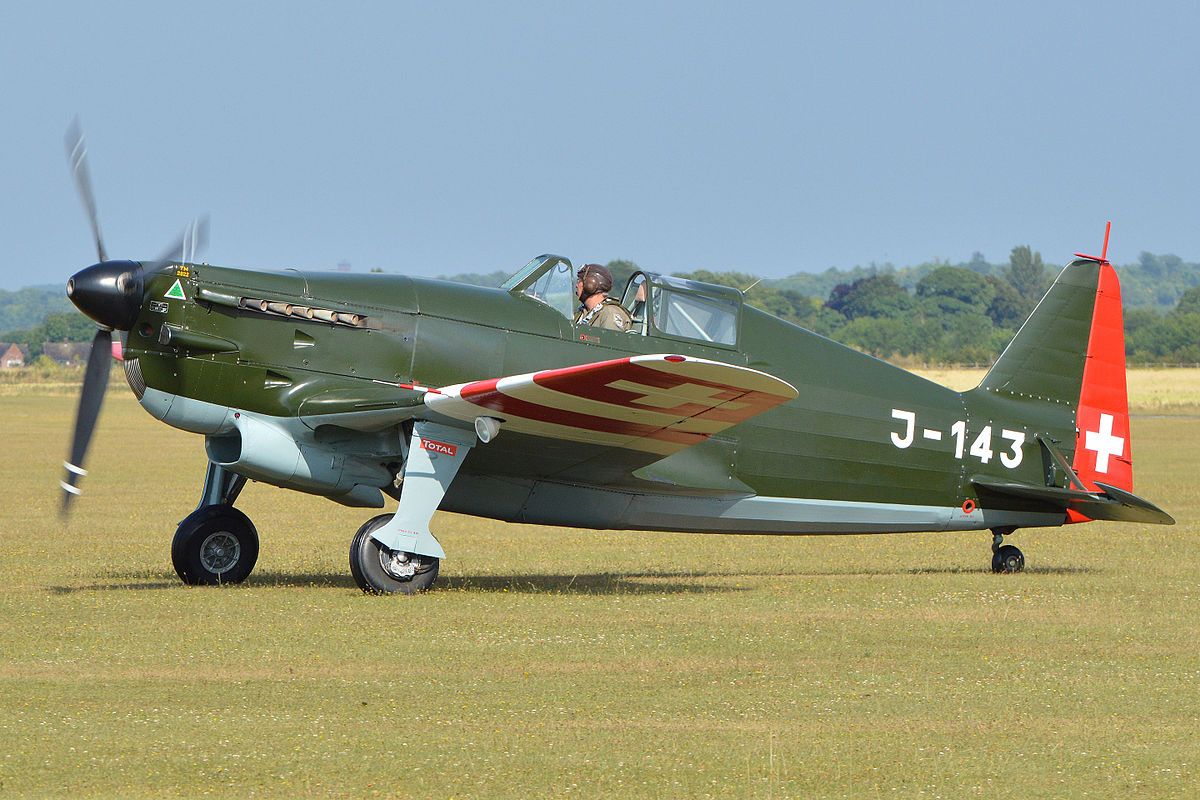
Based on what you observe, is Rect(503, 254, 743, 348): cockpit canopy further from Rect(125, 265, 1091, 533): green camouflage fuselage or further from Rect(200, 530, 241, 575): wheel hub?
Rect(200, 530, 241, 575): wheel hub

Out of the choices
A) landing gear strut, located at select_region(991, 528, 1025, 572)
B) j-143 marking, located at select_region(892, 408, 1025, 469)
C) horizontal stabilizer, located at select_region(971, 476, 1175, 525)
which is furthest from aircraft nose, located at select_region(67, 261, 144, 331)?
landing gear strut, located at select_region(991, 528, 1025, 572)

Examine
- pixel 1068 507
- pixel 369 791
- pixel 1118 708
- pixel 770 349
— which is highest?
pixel 770 349

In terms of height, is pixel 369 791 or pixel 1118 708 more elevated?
pixel 1118 708

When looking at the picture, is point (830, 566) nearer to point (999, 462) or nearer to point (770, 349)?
point (999, 462)

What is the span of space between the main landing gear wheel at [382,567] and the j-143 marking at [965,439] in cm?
421

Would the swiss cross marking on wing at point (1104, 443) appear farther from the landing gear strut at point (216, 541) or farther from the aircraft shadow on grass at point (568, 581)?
the landing gear strut at point (216, 541)

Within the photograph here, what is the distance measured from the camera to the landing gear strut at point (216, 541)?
1145 centimetres

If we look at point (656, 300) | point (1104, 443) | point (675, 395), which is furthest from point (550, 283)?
point (1104, 443)

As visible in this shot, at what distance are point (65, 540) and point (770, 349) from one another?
7.45 meters

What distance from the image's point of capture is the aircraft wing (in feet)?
32.2

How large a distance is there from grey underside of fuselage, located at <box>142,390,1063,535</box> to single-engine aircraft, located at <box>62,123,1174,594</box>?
2 centimetres

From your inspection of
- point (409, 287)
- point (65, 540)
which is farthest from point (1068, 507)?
point (65, 540)

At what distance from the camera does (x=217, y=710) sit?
23.4 ft

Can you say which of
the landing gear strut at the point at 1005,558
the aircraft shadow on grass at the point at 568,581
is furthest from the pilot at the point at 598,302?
the landing gear strut at the point at 1005,558
